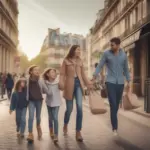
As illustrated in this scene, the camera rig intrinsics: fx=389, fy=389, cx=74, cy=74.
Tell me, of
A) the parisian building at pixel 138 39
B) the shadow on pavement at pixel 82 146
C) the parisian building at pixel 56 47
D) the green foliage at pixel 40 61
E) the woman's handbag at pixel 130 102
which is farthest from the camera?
the parisian building at pixel 56 47

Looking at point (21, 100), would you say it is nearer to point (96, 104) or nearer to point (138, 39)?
point (96, 104)

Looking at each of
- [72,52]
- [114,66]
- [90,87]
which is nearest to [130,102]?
[114,66]

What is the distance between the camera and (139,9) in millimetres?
27234

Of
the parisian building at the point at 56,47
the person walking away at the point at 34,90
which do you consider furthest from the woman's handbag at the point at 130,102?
the parisian building at the point at 56,47

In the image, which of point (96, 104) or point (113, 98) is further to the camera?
point (113, 98)

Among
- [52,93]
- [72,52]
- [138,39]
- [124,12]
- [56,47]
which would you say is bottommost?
[52,93]

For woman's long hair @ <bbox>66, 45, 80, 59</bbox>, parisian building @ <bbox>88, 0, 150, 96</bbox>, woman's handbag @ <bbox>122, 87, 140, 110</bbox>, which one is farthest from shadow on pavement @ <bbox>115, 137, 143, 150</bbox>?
parisian building @ <bbox>88, 0, 150, 96</bbox>

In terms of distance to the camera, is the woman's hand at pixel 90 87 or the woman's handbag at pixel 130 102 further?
the woman's handbag at pixel 130 102

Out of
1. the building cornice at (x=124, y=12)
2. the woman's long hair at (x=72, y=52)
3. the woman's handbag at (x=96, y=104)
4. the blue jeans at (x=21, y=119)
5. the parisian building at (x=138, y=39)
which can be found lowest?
the blue jeans at (x=21, y=119)

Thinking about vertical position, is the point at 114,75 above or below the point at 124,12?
below

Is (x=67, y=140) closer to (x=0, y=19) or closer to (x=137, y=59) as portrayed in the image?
(x=137, y=59)

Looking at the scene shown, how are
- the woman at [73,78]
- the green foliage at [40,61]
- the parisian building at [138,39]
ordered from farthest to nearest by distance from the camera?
the green foliage at [40,61] < the parisian building at [138,39] < the woman at [73,78]

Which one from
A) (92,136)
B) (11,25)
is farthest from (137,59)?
(11,25)

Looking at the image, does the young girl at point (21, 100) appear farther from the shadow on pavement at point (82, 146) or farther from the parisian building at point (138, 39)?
the parisian building at point (138, 39)
